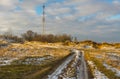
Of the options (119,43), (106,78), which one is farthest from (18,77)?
(119,43)

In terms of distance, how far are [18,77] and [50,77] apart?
2.02m

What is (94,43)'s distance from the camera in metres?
108

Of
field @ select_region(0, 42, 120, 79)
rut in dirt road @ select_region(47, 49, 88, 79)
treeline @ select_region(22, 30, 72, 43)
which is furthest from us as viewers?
treeline @ select_region(22, 30, 72, 43)

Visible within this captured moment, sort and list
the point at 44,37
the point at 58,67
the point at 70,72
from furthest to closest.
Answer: the point at 44,37 < the point at 58,67 < the point at 70,72

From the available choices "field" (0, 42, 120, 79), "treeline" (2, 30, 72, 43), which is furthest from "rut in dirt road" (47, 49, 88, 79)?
"treeline" (2, 30, 72, 43)

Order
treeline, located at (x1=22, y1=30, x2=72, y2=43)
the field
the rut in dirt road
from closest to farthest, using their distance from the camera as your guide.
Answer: the rut in dirt road → the field → treeline, located at (x1=22, y1=30, x2=72, y2=43)

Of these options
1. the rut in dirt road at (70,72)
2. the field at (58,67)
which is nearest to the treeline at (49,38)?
the field at (58,67)

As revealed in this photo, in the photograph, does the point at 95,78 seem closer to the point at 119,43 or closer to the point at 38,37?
the point at 119,43

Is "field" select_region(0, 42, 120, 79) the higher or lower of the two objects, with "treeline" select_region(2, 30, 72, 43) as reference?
lower

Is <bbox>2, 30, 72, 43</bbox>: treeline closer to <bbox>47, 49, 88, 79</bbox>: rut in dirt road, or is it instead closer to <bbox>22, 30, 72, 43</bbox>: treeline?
<bbox>22, 30, 72, 43</bbox>: treeline

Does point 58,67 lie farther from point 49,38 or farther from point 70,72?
point 49,38

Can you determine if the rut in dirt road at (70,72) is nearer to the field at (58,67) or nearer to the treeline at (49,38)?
the field at (58,67)

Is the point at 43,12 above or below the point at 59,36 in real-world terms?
above

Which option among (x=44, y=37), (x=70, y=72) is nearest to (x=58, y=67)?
(x=70, y=72)
